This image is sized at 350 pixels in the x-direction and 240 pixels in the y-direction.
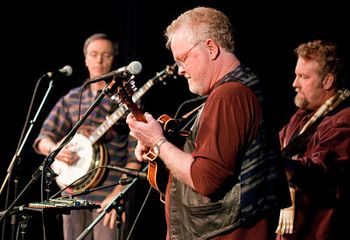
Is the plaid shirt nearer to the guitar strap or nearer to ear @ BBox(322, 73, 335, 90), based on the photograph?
the guitar strap

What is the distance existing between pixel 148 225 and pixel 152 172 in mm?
2532

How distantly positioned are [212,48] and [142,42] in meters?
2.68

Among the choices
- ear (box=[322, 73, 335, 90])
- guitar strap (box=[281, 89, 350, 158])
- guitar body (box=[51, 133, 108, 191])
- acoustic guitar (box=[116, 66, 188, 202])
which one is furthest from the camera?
guitar body (box=[51, 133, 108, 191])

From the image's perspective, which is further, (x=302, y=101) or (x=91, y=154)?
(x=91, y=154)

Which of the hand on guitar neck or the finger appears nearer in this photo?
the hand on guitar neck

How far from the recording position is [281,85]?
4.88 metres

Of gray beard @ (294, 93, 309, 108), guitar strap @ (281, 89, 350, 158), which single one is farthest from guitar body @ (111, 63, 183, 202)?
gray beard @ (294, 93, 309, 108)

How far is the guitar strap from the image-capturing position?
355 centimetres

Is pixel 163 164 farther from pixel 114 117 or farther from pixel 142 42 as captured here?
pixel 142 42

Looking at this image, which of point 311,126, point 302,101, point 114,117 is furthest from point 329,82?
point 114,117

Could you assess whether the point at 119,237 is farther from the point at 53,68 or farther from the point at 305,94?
the point at 53,68

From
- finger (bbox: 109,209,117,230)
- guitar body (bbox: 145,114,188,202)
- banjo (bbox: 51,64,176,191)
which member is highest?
banjo (bbox: 51,64,176,191)

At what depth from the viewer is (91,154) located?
14.1 ft

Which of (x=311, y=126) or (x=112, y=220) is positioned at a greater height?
(x=311, y=126)
